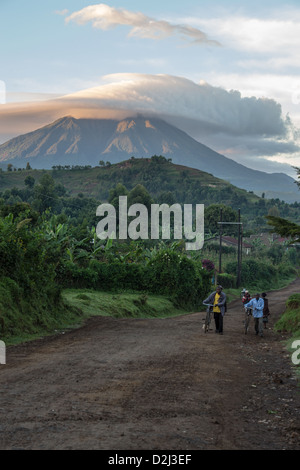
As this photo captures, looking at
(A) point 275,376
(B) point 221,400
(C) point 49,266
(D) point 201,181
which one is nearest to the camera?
(B) point 221,400

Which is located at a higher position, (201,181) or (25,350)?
(201,181)

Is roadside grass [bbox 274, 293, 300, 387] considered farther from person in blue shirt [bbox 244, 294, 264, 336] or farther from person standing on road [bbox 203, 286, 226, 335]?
person standing on road [bbox 203, 286, 226, 335]

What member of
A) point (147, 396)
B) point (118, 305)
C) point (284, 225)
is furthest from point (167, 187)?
point (147, 396)

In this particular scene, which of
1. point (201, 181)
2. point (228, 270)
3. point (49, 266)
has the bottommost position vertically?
point (228, 270)

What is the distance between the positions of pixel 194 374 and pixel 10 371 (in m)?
3.78

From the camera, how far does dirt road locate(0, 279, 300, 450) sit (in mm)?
6926

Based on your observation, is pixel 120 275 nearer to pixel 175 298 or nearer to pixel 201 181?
pixel 175 298

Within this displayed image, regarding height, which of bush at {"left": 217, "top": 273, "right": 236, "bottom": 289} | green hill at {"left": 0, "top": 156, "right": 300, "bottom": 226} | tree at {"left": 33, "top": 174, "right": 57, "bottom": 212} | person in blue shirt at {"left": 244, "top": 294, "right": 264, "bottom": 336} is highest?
green hill at {"left": 0, "top": 156, "right": 300, "bottom": 226}

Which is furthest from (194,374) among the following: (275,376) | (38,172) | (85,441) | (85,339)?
(38,172)

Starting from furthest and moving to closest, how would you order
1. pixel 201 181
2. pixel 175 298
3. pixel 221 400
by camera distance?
pixel 201 181
pixel 175 298
pixel 221 400

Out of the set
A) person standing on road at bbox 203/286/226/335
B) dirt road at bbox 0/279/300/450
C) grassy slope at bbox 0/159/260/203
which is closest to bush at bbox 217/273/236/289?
person standing on road at bbox 203/286/226/335

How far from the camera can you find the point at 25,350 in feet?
47.6

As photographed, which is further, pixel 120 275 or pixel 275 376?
pixel 120 275

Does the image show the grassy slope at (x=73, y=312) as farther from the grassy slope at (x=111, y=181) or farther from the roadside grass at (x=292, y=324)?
the grassy slope at (x=111, y=181)
